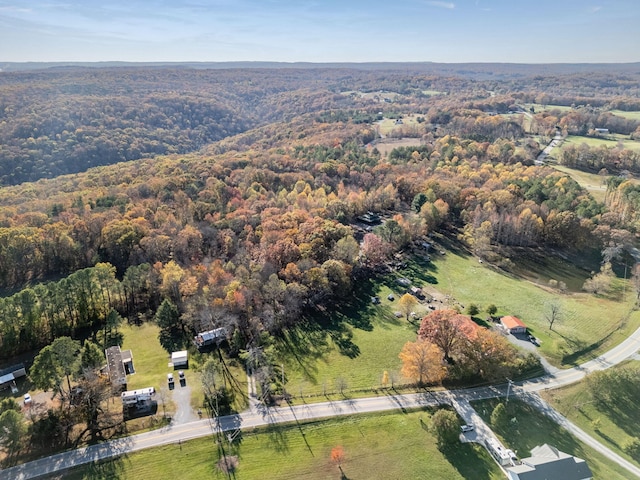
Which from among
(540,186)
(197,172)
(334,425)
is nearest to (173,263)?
(334,425)

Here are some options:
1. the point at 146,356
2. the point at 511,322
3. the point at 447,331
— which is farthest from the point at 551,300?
the point at 146,356

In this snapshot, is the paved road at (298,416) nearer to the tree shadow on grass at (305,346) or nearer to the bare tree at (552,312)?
the tree shadow on grass at (305,346)

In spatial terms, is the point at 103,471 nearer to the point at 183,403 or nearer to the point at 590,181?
the point at 183,403

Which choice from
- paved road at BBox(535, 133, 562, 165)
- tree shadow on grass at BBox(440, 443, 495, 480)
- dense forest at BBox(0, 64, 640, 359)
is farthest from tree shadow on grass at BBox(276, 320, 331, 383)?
paved road at BBox(535, 133, 562, 165)

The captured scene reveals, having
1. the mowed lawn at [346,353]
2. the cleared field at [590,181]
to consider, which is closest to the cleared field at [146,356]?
the mowed lawn at [346,353]

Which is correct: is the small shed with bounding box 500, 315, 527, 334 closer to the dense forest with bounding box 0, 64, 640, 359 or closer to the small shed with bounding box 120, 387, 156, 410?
the dense forest with bounding box 0, 64, 640, 359

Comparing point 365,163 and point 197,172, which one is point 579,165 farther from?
point 197,172
